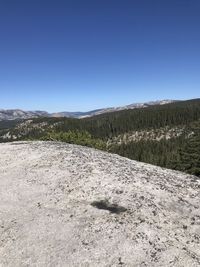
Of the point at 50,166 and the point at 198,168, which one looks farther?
the point at 198,168

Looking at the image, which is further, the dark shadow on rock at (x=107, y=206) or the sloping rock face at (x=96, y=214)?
the dark shadow on rock at (x=107, y=206)

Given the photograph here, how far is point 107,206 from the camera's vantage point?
1884 cm

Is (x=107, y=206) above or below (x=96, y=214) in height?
above

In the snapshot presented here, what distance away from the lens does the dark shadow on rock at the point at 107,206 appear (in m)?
18.4

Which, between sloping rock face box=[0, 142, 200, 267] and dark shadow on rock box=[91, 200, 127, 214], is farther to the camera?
dark shadow on rock box=[91, 200, 127, 214]

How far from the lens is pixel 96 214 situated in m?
18.2

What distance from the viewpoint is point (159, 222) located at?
56.2 feet

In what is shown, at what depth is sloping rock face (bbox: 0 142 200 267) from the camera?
15312mm

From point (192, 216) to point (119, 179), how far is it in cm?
515

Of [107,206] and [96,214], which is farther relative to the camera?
[107,206]

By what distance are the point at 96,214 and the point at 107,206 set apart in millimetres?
889

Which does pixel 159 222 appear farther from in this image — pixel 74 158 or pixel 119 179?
pixel 74 158

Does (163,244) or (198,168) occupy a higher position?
(163,244)

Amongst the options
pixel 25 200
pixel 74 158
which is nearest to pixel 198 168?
pixel 74 158
